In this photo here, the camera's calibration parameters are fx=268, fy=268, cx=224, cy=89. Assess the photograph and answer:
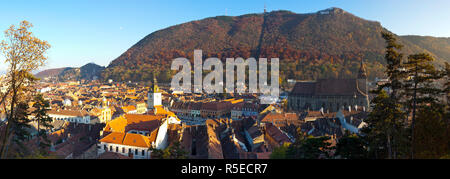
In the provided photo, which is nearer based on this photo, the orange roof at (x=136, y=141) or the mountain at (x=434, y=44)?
the orange roof at (x=136, y=141)

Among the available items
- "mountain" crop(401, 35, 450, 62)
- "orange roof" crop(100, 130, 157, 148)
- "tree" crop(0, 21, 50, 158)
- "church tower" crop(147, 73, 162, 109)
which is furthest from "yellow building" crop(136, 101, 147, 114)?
"mountain" crop(401, 35, 450, 62)

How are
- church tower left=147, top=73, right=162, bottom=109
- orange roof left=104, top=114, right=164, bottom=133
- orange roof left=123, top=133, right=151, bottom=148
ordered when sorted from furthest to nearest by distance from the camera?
church tower left=147, top=73, right=162, bottom=109 < orange roof left=104, top=114, right=164, bottom=133 < orange roof left=123, top=133, right=151, bottom=148

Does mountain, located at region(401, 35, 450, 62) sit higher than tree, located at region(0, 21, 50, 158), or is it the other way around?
mountain, located at region(401, 35, 450, 62)

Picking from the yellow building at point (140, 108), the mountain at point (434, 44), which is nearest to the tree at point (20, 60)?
the yellow building at point (140, 108)

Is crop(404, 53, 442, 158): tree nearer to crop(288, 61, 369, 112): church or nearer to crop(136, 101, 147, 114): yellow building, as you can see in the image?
crop(288, 61, 369, 112): church

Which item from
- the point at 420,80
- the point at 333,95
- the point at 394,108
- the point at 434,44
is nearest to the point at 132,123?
the point at 394,108

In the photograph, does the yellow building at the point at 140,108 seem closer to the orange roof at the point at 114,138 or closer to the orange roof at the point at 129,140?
the orange roof at the point at 114,138
